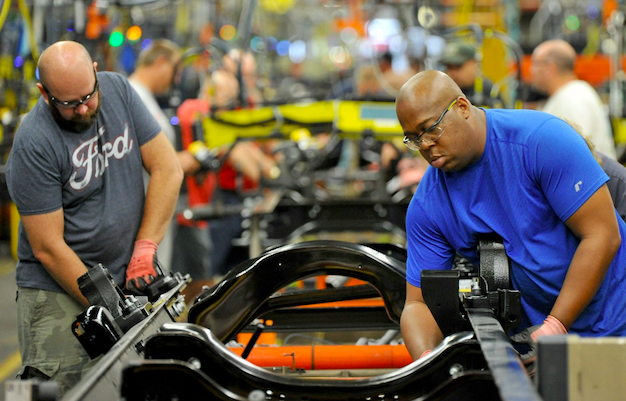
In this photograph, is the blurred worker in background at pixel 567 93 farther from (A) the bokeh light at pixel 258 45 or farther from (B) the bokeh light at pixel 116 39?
(A) the bokeh light at pixel 258 45

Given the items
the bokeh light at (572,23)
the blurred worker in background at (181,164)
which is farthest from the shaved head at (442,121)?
the bokeh light at (572,23)

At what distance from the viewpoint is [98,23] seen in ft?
24.2

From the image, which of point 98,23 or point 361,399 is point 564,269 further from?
point 98,23

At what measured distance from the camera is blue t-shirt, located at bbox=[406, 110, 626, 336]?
7.83 ft

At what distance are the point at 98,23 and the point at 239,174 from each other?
1981mm

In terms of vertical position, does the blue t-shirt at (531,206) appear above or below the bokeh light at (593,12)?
below

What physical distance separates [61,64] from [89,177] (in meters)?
0.49

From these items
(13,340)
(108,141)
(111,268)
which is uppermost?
(108,141)

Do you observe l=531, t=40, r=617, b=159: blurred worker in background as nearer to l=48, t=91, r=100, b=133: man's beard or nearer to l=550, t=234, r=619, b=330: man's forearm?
l=550, t=234, r=619, b=330: man's forearm

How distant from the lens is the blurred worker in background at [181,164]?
564 cm

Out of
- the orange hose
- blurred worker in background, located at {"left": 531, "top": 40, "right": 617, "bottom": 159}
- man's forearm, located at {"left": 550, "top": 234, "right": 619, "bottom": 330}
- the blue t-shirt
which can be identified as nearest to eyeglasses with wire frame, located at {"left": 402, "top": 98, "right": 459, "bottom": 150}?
the blue t-shirt

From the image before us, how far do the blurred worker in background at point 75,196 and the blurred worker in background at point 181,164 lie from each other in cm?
191

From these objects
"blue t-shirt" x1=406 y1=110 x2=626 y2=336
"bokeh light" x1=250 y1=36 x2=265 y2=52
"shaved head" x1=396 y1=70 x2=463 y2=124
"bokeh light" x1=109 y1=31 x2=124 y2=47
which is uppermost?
"bokeh light" x1=109 y1=31 x2=124 y2=47

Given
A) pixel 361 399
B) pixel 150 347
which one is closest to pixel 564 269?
pixel 361 399
